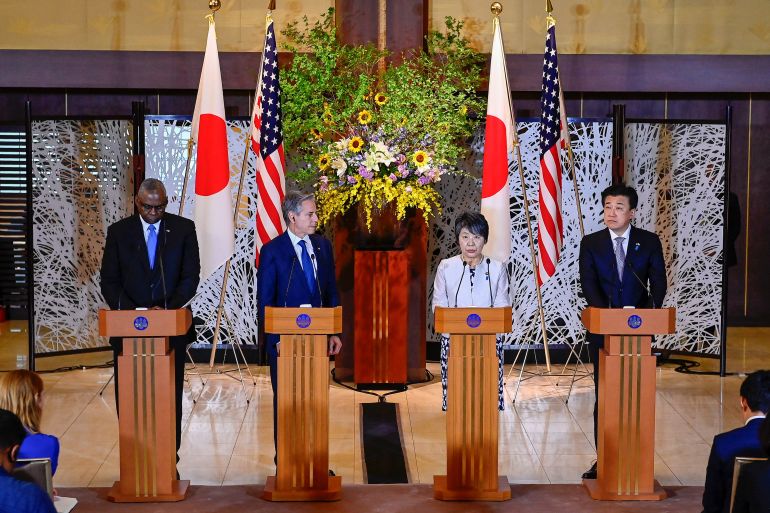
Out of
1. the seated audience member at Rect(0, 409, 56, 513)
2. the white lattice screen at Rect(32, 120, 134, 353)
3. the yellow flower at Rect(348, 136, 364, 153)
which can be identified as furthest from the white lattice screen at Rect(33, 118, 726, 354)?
the seated audience member at Rect(0, 409, 56, 513)

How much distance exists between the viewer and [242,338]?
8.70m

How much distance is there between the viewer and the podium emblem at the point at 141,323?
489 cm

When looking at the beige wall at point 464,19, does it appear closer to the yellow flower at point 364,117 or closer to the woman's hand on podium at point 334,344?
the yellow flower at point 364,117

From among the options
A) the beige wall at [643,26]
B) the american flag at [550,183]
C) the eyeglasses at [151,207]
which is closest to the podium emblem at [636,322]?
the eyeglasses at [151,207]

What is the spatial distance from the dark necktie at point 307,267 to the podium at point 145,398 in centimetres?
67

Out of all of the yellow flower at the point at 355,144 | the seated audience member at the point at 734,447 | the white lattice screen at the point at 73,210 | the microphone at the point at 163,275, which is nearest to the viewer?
the seated audience member at the point at 734,447

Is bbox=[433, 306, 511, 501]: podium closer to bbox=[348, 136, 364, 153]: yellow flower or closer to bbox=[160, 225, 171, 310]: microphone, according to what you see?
bbox=[160, 225, 171, 310]: microphone

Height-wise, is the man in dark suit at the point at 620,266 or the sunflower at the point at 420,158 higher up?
the sunflower at the point at 420,158

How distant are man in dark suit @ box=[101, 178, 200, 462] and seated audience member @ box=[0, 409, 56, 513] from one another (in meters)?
2.36

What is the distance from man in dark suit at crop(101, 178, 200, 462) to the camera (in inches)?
212

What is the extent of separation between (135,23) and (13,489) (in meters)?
6.86

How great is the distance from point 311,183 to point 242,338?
4.49 feet

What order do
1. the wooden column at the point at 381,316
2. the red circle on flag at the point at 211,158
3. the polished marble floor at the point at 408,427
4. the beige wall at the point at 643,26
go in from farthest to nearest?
the beige wall at the point at 643,26
the wooden column at the point at 381,316
the red circle on flag at the point at 211,158
the polished marble floor at the point at 408,427

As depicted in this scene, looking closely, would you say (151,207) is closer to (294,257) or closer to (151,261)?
(151,261)
